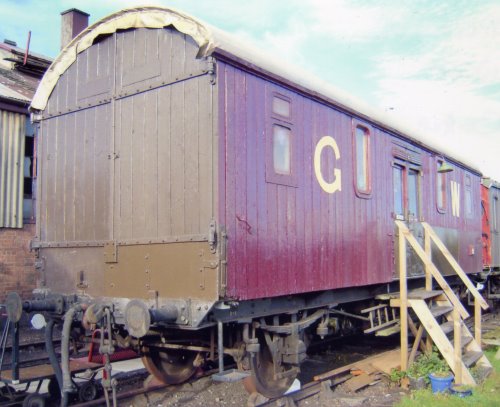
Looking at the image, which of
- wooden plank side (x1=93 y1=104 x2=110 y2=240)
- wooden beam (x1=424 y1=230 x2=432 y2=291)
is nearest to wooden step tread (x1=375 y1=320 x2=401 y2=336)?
wooden beam (x1=424 y1=230 x2=432 y2=291)

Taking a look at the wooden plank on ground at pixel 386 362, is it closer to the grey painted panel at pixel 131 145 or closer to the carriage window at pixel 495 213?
the grey painted panel at pixel 131 145

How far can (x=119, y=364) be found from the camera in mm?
8203

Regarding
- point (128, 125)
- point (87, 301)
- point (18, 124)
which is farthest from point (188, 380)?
point (18, 124)

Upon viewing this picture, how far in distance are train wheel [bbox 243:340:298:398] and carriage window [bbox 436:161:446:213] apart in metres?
5.23

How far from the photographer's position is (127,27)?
582 cm

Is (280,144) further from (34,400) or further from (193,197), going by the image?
(34,400)

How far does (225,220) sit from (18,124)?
28.1ft

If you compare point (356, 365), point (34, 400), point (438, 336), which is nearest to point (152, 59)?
point (34, 400)

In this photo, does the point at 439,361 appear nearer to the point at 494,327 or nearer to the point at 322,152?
the point at 322,152

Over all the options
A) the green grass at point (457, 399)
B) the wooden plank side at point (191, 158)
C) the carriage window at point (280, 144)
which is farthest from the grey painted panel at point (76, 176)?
the green grass at point (457, 399)

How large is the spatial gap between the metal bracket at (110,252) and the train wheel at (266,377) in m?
1.76

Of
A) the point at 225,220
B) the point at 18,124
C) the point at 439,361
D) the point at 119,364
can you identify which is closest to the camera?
the point at 225,220

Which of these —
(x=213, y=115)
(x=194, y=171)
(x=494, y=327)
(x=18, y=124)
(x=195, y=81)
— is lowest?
(x=494, y=327)

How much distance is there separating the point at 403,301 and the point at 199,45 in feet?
15.2
